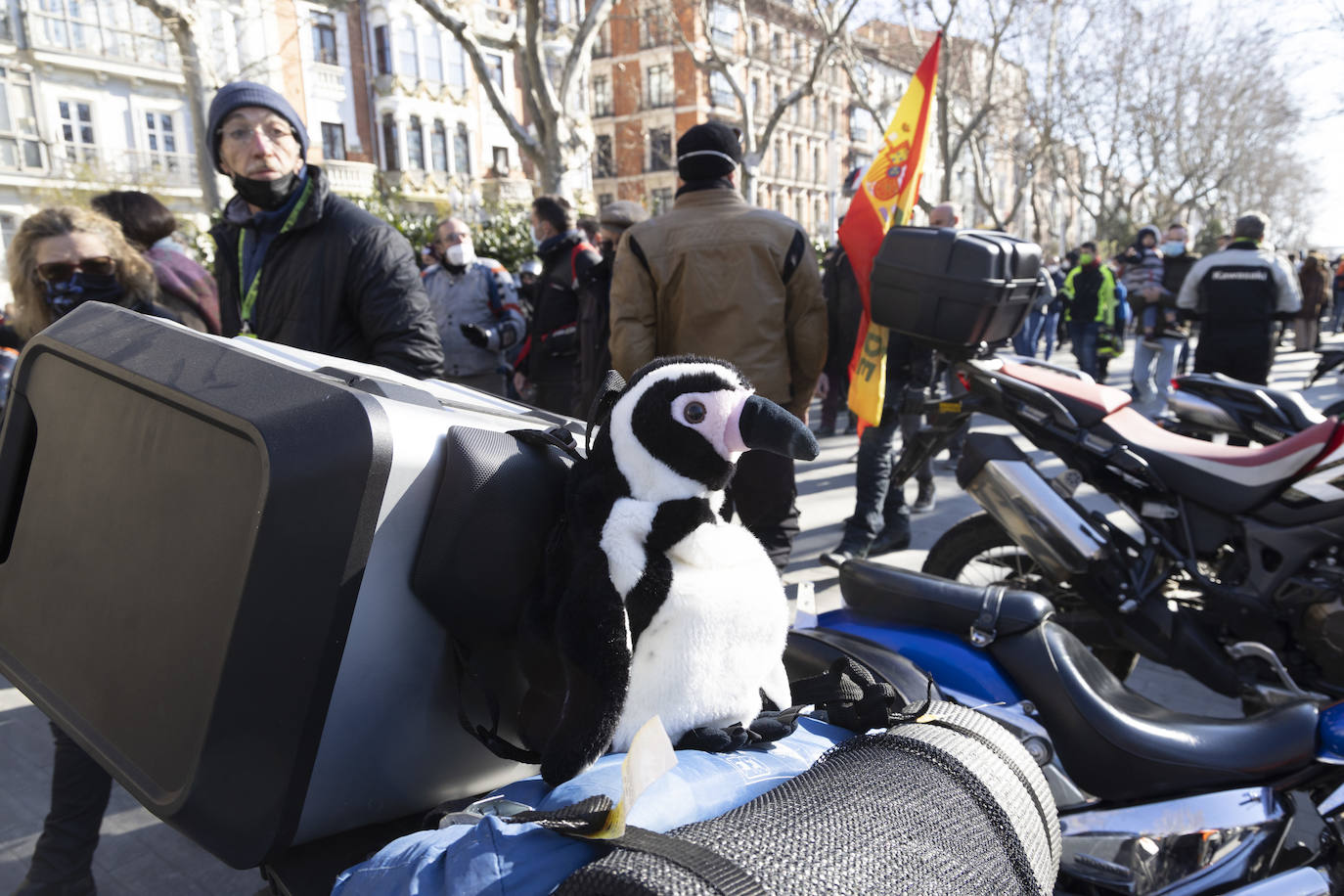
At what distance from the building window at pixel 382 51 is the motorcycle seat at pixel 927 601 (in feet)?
108

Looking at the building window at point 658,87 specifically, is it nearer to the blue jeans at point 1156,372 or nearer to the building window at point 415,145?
the building window at point 415,145

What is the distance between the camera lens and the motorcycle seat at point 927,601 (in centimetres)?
178

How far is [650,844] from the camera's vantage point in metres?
0.78

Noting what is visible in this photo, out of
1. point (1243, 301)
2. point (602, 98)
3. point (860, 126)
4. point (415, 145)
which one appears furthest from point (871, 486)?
point (860, 126)

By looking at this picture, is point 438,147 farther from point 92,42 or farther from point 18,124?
point 18,124

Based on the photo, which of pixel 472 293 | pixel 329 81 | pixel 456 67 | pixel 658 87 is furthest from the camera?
pixel 658 87

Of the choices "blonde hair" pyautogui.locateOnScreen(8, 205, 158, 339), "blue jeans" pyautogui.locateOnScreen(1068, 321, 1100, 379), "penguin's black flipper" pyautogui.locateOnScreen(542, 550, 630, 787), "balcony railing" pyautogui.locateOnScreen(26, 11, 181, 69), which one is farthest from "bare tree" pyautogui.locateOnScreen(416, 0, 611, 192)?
"balcony railing" pyautogui.locateOnScreen(26, 11, 181, 69)

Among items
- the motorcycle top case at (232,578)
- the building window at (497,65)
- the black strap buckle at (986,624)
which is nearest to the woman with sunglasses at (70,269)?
the motorcycle top case at (232,578)

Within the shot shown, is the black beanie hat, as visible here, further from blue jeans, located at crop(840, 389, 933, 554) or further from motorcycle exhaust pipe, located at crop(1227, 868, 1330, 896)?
motorcycle exhaust pipe, located at crop(1227, 868, 1330, 896)

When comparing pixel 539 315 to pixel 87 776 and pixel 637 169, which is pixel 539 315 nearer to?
pixel 87 776

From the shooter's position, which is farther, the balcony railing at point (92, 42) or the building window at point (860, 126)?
the building window at point (860, 126)

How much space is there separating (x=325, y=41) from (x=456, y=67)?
4.85 m

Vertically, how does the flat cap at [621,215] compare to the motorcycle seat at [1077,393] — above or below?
above

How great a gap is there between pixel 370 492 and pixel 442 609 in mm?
186
